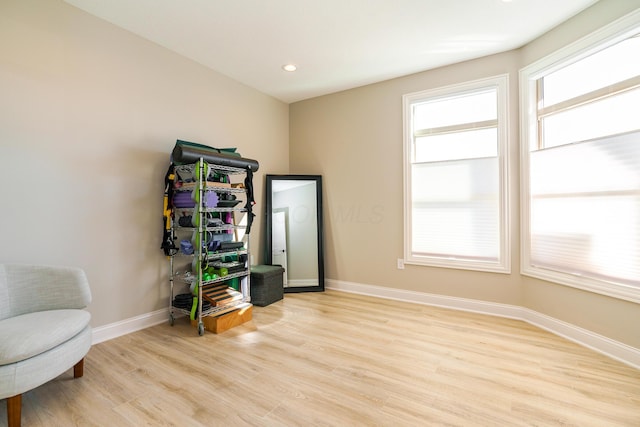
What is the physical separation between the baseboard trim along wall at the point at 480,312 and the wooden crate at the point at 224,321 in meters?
0.53

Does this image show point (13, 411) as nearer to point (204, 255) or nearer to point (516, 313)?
point (204, 255)

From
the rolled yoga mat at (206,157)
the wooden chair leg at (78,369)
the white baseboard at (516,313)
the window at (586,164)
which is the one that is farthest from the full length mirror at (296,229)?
the window at (586,164)

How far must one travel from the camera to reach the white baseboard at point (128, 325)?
7.95 ft

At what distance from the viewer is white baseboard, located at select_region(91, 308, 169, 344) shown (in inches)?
95.4

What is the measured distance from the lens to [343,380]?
1.90 meters

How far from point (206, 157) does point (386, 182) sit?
217cm

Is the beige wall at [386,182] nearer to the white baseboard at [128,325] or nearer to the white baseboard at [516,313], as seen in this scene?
the white baseboard at [516,313]

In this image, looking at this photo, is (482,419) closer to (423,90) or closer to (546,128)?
Answer: (546,128)

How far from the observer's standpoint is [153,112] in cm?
280

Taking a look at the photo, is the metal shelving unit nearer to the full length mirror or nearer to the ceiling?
the full length mirror

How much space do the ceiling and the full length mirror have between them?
146 cm

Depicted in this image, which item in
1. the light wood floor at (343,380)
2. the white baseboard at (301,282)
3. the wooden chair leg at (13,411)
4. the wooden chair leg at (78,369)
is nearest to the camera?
the wooden chair leg at (13,411)

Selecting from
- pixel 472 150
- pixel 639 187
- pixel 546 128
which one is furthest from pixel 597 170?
pixel 472 150

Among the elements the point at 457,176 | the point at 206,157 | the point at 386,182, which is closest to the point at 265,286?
the point at 206,157
